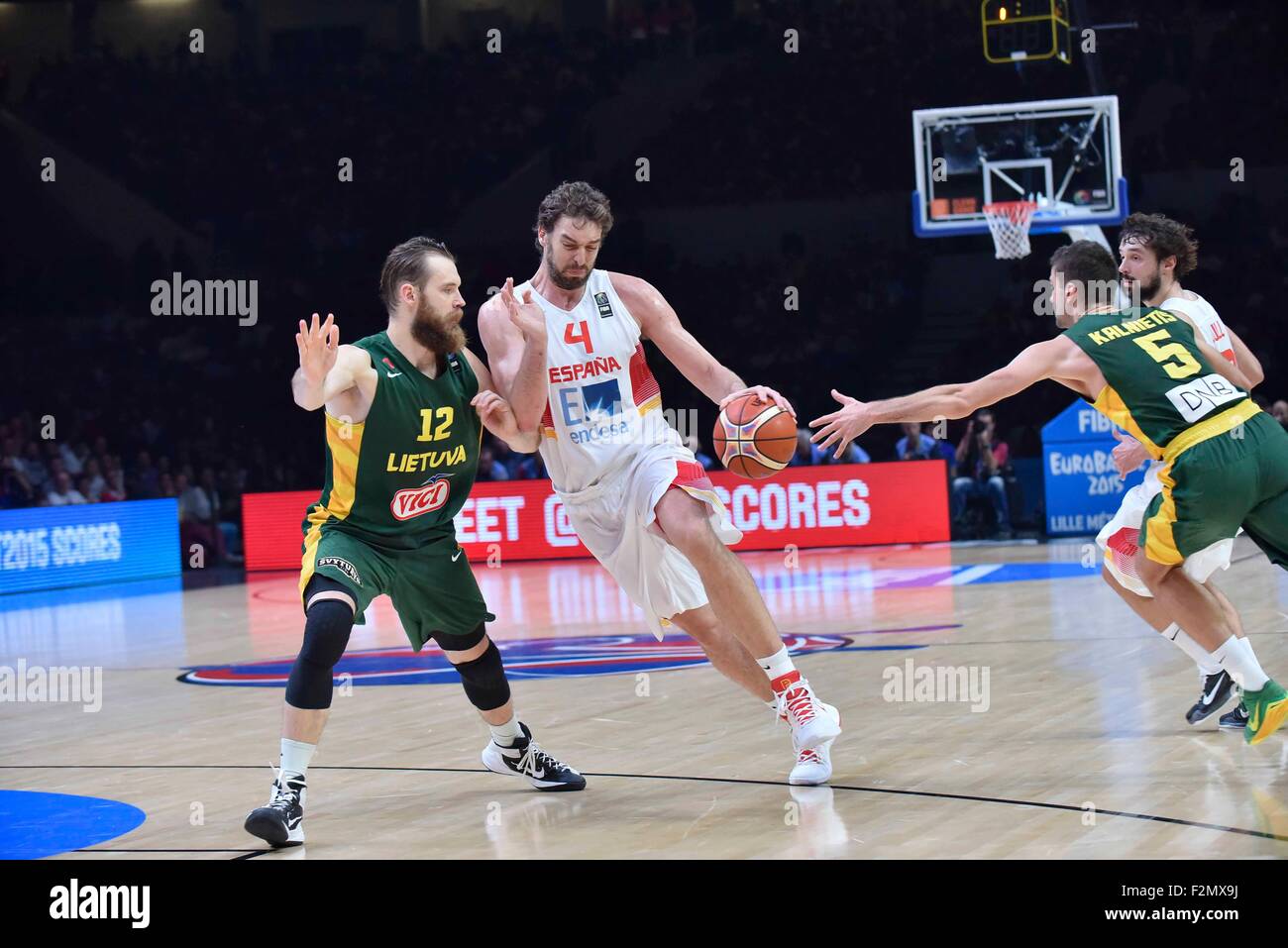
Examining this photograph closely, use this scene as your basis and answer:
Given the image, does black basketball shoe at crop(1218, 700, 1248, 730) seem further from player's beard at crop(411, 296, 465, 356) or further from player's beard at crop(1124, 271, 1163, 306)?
player's beard at crop(411, 296, 465, 356)

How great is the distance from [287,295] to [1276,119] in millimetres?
14314

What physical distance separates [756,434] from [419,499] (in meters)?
1.20

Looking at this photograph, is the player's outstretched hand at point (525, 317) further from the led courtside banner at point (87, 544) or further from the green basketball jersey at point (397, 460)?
the led courtside banner at point (87, 544)

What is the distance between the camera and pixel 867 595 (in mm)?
11375

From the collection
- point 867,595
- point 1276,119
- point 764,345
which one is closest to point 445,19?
point 764,345

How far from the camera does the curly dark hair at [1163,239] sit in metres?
5.92

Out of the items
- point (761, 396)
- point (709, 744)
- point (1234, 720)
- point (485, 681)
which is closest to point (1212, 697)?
point (1234, 720)

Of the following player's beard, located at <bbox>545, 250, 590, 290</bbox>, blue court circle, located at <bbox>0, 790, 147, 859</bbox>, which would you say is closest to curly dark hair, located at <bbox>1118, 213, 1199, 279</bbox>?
player's beard, located at <bbox>545, 250, 590, 290</bbox>

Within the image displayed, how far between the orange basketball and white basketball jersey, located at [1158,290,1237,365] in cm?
176

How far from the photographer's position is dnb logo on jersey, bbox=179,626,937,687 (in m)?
8.30

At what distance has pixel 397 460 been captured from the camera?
16.1 feet

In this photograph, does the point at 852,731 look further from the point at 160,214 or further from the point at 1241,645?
the point at 160,214

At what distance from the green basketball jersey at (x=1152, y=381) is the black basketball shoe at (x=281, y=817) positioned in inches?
118

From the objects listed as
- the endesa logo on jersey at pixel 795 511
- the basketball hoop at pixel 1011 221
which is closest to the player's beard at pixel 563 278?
the endesa logo on jersey at pixel 795 511
